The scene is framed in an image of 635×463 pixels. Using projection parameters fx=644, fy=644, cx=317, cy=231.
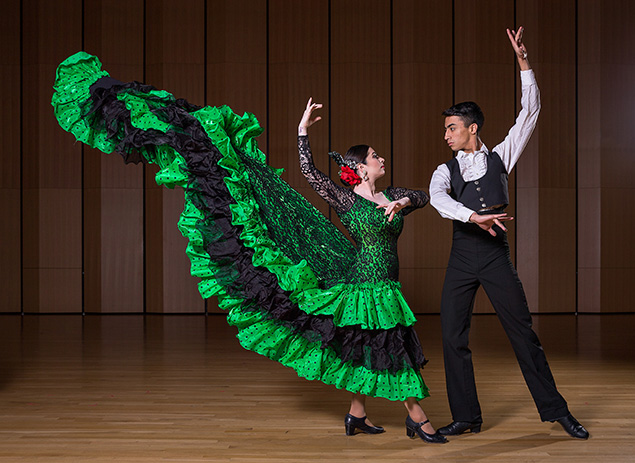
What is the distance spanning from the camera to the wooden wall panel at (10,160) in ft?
26.4

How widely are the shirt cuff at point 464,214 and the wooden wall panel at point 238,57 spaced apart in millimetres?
→ 5476

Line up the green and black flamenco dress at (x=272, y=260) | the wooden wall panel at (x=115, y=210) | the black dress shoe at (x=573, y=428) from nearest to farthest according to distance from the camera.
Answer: the green and black flamenco dress at (x=272, y=260) < the black dress shoe at (x=573, y=428) < the wooden wall panel at (x=115, y=210)

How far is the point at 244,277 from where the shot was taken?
285 cm

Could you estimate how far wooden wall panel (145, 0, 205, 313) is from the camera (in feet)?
26.2

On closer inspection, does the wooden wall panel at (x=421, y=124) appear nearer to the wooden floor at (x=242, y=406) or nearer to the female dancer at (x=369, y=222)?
the wooden floor at (x=242, y=406)

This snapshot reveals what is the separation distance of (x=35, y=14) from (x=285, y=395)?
655 centimetres

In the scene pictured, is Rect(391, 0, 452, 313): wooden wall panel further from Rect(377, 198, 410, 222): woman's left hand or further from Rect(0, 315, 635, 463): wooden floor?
Rect(377, 198, 410, 222): woman's left hand

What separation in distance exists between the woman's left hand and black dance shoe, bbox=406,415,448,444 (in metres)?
0.93

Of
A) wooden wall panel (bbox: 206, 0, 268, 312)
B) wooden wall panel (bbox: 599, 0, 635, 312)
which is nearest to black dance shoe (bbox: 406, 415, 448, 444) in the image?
wooden wall panel (bbox: 206, 0, 268, 312)

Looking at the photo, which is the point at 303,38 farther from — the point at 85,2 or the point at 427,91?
the point at 85,2

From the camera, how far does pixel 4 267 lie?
807 cm

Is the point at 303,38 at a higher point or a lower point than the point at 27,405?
higher

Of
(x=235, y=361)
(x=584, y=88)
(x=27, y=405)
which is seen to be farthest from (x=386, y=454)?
(x=584, y=88)

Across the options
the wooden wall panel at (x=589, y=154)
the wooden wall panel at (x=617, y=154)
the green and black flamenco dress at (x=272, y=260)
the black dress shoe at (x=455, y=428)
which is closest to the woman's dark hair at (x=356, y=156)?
the green and black flamenco dress at (x=272, y=260)
